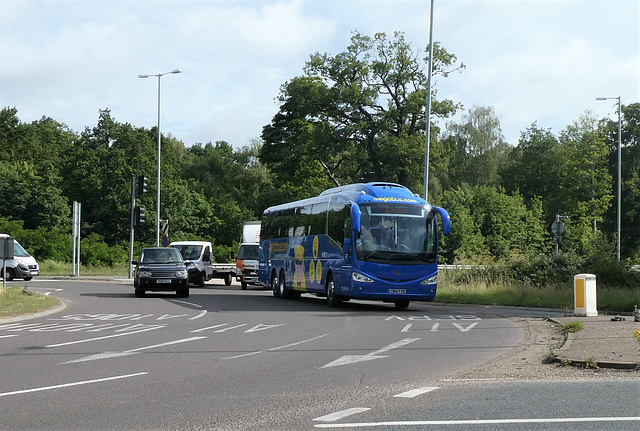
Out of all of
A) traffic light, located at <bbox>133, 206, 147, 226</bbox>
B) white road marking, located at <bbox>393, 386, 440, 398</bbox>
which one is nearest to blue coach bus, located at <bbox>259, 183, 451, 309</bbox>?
white road marking, located at <bbox>393, 386, 440, 398</bbox>

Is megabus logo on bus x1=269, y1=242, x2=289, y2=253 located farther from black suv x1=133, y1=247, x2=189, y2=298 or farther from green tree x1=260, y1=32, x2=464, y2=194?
green tree x1=260, y1=32, x2=464, y2=194

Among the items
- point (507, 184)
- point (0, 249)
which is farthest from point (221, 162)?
point (0, 249)

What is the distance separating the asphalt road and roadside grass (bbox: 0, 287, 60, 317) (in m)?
2.01

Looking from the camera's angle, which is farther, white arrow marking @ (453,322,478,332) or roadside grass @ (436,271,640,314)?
roadside grass @ (436,271,640,314)

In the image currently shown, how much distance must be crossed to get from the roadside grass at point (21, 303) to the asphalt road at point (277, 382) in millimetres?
2013

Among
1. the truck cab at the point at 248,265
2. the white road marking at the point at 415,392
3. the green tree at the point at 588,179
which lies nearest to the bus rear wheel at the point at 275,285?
the truck cab at the point at 248,265

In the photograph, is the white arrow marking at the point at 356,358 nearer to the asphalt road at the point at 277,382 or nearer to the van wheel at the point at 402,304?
the asphalt road at the point at 277,382

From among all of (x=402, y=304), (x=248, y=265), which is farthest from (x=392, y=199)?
(x=248, y=265)

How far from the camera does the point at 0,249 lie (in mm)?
24938

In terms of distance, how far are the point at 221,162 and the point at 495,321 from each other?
83061 millimetres

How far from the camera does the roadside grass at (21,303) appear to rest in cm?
2100

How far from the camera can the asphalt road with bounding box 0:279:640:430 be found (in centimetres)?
757

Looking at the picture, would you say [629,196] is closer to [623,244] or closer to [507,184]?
[623,244]

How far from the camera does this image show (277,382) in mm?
9867
